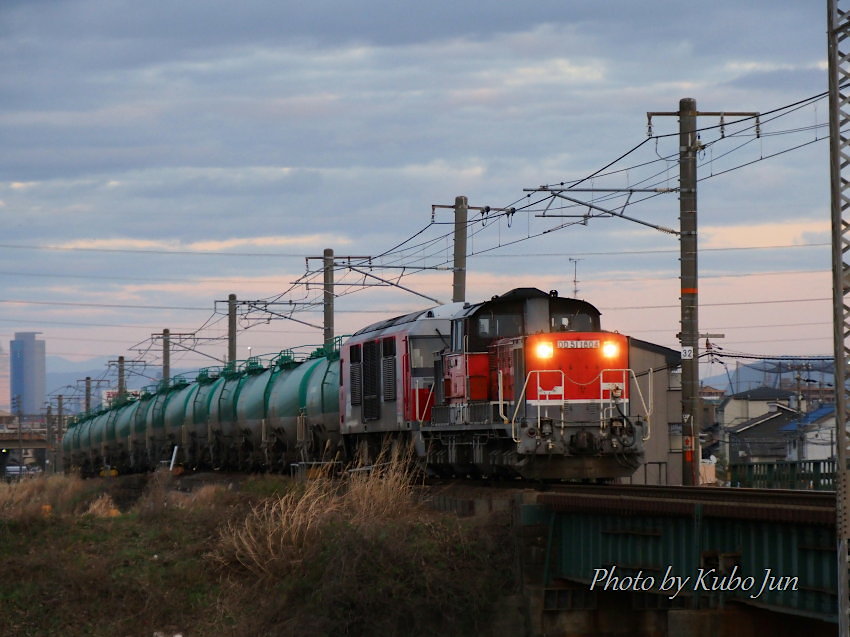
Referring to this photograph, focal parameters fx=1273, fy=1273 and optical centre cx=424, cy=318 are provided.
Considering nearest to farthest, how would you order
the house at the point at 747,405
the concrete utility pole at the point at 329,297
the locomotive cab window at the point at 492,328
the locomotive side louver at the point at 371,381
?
the locomotive cab window at the point at 492,328 → the locomotive side louver at the point at 371,381 → the concrete utility pole at the point at 329,297 → the house at the point at 747,405

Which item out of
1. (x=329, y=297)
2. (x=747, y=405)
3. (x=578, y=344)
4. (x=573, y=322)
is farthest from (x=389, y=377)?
(x=747, y=405)

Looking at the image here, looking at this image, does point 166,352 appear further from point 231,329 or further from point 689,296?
point 689,296

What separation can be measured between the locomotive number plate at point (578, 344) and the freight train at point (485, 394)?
2 centimetres

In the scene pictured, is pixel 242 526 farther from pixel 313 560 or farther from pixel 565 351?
pixel 565 351

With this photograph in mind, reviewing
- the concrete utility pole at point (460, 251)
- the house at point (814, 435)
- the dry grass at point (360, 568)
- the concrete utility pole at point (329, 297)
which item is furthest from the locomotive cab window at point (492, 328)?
the house at point (814, 435)

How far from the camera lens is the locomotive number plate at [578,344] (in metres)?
24.5

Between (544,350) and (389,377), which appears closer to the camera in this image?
(544,350)

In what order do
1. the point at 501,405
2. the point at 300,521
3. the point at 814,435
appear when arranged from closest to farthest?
Answer: the point at 300,521
the point at 501,405
the point at 814,435

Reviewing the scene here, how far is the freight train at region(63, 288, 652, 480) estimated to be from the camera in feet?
78.6

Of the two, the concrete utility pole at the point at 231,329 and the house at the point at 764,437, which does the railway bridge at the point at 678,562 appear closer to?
the concrete utility pole at the point at 231,329

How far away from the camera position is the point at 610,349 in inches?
983

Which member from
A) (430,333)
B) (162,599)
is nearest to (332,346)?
(430,333)

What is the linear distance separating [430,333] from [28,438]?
4635 inches

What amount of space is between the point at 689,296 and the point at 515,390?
16.8 ft
